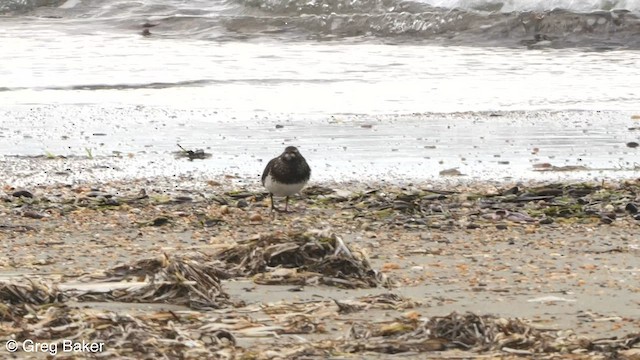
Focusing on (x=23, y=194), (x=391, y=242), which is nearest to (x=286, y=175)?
(x=391, y=242)

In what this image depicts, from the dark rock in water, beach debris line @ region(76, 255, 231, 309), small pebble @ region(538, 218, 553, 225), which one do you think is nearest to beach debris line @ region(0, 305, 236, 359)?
beach debris line @ region(76, 255, 231, 309)

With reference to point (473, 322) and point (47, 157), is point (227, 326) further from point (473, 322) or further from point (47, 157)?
point (47, 157)

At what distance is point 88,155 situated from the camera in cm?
989

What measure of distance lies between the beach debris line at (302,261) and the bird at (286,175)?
1.85 metres

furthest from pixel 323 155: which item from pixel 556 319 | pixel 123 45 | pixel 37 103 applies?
pixel 123 45

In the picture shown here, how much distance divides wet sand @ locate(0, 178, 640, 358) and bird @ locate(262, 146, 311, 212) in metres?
0.16

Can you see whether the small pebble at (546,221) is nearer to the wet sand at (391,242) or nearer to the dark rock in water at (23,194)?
the wet sand at (391,242)

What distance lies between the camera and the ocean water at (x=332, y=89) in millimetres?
9758

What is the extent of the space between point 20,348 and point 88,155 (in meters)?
5.74

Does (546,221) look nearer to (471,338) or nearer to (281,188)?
(281,188)

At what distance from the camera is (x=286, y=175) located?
7.69m

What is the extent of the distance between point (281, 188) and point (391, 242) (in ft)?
3.99

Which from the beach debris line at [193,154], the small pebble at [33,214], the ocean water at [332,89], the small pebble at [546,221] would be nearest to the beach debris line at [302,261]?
the small pebble at [546,221]

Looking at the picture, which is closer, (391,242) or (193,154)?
(391,242)
